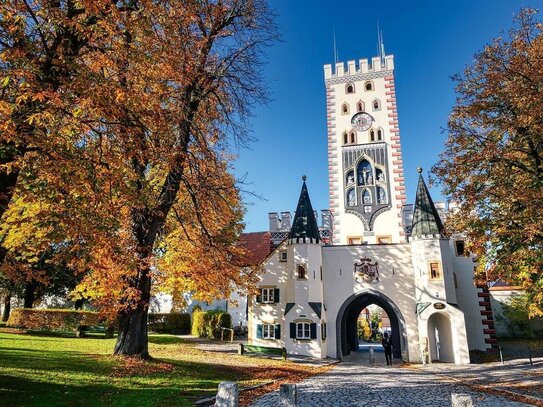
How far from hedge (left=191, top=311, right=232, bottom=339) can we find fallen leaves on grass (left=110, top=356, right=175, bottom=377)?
1739cm

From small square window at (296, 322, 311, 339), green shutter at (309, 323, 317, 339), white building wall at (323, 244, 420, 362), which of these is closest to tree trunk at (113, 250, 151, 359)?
small square window at (296, 322, 311, 339)

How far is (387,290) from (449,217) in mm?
9628

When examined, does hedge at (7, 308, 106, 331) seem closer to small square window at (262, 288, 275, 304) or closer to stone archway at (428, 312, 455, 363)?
small square window at (262, 288, 275, 304)

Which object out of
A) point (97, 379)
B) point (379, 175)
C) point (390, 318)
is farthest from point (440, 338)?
point (97, 379)

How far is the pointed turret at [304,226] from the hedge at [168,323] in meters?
16.1

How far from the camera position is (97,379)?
401 inches

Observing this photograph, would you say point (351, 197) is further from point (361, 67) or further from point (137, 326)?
point (137, 326)

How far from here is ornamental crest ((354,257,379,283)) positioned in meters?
23.9

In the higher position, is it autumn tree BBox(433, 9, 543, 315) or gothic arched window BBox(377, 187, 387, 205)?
gothic arched window BBox(377, 187, 387, 205)

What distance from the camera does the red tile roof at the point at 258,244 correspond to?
33.5 meters

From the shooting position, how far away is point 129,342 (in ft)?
44.1

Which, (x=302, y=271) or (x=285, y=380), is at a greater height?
(x=302, y=271)

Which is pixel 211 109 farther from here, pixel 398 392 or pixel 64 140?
pixel 398 392

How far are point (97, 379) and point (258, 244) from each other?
87.6ft
